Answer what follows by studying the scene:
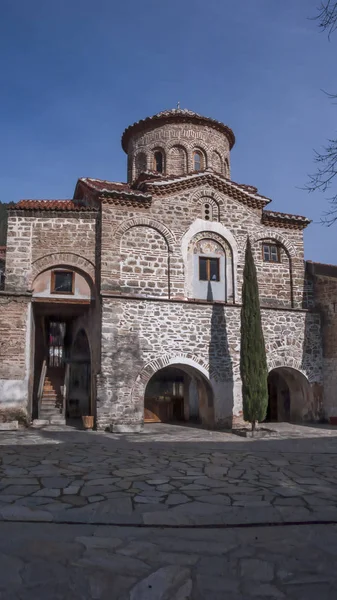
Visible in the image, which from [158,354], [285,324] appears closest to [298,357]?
[285,324]

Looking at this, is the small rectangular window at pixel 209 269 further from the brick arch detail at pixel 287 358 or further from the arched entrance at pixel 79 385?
the arched entrance at pixel 79 385

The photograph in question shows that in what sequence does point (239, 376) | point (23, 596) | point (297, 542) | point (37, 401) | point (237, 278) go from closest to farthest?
point (23, 596)
point (297, 542)
point (239, 376)
point (237, 278)
point (37, 401)

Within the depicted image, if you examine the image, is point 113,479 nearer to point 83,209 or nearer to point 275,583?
point 275,583

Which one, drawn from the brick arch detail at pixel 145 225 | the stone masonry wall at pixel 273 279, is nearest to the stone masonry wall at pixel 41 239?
the brick arch detail at pixel 145 225

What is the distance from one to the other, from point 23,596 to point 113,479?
3.33m

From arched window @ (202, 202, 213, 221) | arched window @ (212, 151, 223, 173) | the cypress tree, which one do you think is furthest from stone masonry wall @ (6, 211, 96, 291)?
arched window @ (212, 151, 223, 173)

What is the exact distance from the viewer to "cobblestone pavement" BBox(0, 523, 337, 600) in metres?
2.98

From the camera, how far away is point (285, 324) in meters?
14.8

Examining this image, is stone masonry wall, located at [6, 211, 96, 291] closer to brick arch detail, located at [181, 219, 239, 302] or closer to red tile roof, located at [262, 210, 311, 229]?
brick arch detail, located at [181, 219, 239, 302]

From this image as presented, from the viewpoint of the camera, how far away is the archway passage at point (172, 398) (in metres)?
17.2

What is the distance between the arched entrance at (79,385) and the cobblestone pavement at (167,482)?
328 inches

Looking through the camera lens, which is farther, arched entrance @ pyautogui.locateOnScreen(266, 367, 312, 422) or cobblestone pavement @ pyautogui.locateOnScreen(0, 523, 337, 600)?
arched entrance @ pyautogui.locateOnScreen(266, 367, 312, 422)

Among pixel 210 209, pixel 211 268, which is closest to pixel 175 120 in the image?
pixel 210 209

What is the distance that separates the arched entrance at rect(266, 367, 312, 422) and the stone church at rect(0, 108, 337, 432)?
0.20 ft
